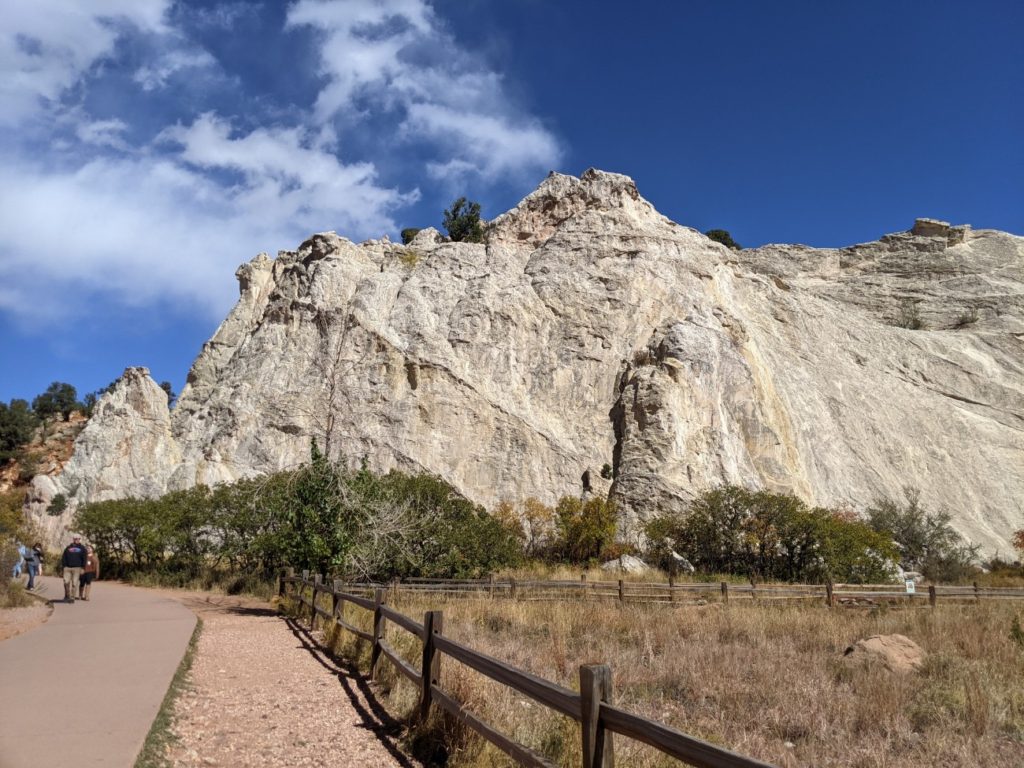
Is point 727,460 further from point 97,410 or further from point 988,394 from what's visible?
point 97,410

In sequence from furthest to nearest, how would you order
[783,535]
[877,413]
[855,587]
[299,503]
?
[877,413], [783,535], [855,587], [299,503]

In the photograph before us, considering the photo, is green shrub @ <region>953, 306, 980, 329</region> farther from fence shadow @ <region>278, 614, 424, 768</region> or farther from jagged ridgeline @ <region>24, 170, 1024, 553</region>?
fence shadow @ <region>278, 614, 424, 768</region>

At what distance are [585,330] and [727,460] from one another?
12.6 meters

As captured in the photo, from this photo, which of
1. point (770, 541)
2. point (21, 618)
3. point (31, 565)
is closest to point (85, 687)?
point (21, 618)

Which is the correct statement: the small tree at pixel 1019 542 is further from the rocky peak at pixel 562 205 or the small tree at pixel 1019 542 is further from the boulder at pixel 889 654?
the boulder at pixel 889 654

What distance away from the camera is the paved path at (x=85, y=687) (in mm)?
5379

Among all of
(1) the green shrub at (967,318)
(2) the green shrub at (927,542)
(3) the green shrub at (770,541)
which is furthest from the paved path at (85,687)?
(1) the green shrub at (967,318)

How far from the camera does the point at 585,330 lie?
45781mm

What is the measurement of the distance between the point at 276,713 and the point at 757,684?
239 inches

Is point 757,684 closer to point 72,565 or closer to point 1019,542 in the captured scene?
point 72,565

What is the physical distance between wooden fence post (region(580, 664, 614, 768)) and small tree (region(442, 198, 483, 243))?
61008mm

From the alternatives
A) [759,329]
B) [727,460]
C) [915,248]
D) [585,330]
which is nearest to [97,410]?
[585,330]

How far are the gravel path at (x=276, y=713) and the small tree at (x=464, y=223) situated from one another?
55462 millimetres

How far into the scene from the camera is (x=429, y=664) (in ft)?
22.7
